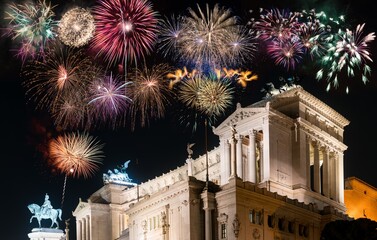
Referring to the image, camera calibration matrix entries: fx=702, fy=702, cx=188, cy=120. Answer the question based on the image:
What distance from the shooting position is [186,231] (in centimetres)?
7075

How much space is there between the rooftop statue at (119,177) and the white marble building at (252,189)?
2.05m

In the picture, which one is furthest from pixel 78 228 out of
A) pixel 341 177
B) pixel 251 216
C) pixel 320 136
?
pixel 251 216

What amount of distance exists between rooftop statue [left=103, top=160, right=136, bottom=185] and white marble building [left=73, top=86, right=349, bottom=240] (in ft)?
6.74

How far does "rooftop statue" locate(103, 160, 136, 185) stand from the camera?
121625mm

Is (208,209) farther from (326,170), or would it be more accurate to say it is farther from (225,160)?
(326,170)

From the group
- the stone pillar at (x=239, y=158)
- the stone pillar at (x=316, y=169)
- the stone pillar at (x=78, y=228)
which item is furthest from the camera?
the stone pillar at (x=78, y=228)

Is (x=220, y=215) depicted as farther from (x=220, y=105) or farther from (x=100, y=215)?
(x=100, y=215)

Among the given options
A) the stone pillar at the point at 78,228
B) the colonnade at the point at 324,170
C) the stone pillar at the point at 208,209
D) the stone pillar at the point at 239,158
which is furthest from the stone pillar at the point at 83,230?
the stone pillar at the point at 208,209

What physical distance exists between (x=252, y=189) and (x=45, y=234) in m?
65.4

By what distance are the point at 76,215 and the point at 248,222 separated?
188 ft

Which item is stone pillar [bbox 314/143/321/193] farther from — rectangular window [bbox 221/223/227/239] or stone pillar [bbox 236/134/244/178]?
rectangular window [bbox 221/223/227/239]

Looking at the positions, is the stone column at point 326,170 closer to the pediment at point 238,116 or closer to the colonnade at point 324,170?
the colonnade at point 324,170

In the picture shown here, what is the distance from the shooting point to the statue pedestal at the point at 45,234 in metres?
126

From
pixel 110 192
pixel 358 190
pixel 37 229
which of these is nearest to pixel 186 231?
pixel 358 190
